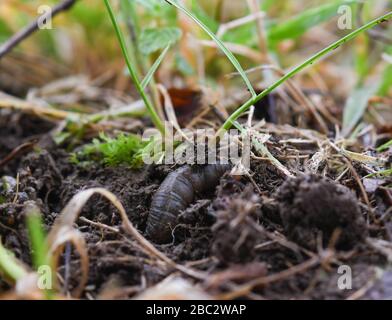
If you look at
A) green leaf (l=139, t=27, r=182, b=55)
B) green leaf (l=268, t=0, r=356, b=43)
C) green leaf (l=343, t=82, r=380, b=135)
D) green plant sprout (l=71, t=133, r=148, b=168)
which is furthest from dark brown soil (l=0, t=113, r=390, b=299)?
green leaf (l=268, t=0, r=356, b=43)

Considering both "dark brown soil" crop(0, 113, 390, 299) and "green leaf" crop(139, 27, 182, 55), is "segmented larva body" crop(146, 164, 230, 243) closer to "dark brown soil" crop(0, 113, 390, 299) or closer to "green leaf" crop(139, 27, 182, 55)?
"dark brown soil" crop(0, 113, 390, 299)

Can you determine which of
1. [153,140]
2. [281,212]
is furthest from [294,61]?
[281,212]

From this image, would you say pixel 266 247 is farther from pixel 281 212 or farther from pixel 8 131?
pixel 8 131

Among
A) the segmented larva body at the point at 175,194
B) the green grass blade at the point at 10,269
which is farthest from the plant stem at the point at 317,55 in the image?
the green grass blade at the point at 10,269
